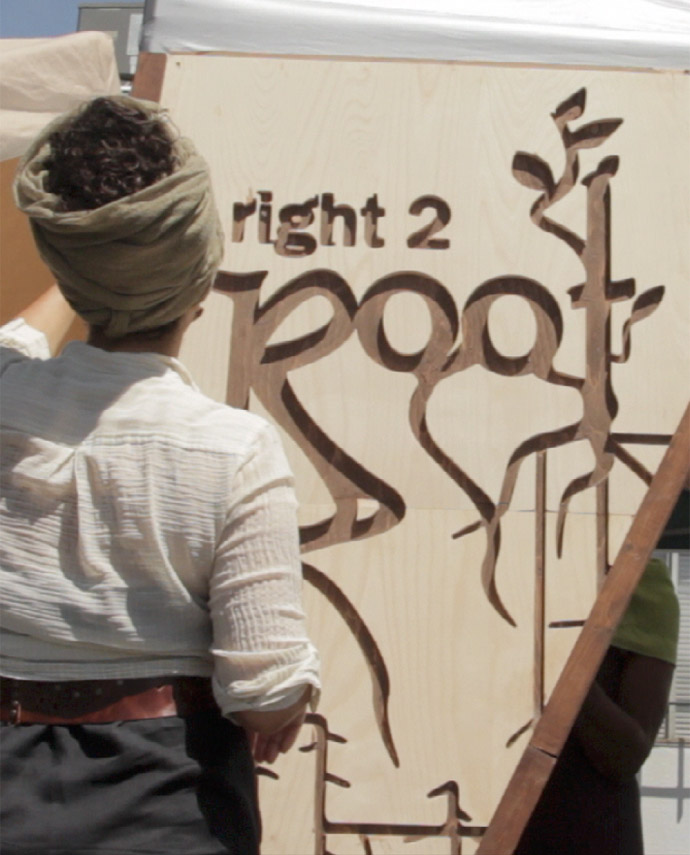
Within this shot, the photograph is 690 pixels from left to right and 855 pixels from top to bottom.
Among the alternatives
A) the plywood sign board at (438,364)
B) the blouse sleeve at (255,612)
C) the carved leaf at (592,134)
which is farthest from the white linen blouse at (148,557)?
the carved leaf at (592,134)

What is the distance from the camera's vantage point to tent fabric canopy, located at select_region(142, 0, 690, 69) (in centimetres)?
183

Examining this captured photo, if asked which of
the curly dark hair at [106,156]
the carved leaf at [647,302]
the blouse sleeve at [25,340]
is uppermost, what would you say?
the carved leaf at [647,302]

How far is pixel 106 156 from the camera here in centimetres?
96

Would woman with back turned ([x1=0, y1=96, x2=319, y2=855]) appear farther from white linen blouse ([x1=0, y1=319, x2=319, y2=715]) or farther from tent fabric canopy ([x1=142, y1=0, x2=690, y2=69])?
tent fabric canopy ([x1=142, y1=0, x2=690, y2=69])

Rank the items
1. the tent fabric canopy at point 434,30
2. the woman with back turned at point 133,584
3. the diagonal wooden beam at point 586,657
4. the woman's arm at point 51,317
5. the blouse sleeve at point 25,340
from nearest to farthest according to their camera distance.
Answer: the woman with back turned at point 133,584 → the blouse sleeve at point 25,340 → the woman's arm at point 51,317 → the diagonal wooden beam at point 586,657 → the tent fabric canopy at point 434,30

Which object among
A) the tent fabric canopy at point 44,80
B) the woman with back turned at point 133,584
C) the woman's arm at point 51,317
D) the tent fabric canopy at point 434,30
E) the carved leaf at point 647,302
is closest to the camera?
the woman with back turned at point 133,584

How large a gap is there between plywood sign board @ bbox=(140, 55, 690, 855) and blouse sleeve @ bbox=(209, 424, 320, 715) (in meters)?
0.68

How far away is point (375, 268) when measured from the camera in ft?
5.62

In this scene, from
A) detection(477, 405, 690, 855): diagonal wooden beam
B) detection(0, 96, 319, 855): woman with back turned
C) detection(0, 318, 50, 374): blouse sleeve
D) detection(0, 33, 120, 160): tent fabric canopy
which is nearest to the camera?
detection(0, 96, 319, 855): woman with back turned

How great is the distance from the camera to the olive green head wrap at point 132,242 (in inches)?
37.1

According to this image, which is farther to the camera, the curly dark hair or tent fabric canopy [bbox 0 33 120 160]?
tent fabric canopy [bbox 0 33 120 160]

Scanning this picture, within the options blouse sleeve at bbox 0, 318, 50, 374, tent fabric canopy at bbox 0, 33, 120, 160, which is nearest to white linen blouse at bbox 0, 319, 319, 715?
blouse sleeve at bbox 0, 318, 50, 374

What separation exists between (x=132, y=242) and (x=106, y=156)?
8cm

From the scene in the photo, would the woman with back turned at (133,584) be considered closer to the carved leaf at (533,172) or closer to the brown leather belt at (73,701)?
the brown leather belt at (73,701)
